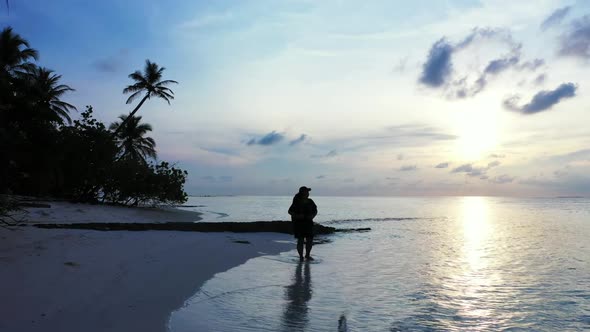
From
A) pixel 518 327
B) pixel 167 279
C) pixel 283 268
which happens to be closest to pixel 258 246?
pixel 283 268

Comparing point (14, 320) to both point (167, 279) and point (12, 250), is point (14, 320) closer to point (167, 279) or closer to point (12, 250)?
point (167, 279)

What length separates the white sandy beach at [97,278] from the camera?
506cm

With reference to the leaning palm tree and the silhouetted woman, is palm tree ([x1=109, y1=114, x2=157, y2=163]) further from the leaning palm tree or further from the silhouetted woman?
the silhouetted woman

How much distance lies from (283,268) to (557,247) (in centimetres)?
1430

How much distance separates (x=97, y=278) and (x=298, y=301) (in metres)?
3.36

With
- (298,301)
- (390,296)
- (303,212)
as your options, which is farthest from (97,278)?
(303,212)

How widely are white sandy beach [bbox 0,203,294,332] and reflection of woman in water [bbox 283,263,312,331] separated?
5.37 feet

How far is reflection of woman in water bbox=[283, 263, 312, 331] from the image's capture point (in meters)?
5.84

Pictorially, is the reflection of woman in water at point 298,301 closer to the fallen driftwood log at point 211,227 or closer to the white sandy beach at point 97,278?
the white sandy beach at point 97,278

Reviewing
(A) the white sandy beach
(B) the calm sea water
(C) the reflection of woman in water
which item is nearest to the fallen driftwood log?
(A) the white sandy beach

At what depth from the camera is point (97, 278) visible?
7051 millimetres

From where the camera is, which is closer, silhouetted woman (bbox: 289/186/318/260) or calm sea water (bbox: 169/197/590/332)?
calm sea water (bbox: 169/197/590/332)

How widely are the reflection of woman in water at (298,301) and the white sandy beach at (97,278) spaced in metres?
1.64

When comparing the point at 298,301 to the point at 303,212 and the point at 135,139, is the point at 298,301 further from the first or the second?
the point at 135,139
